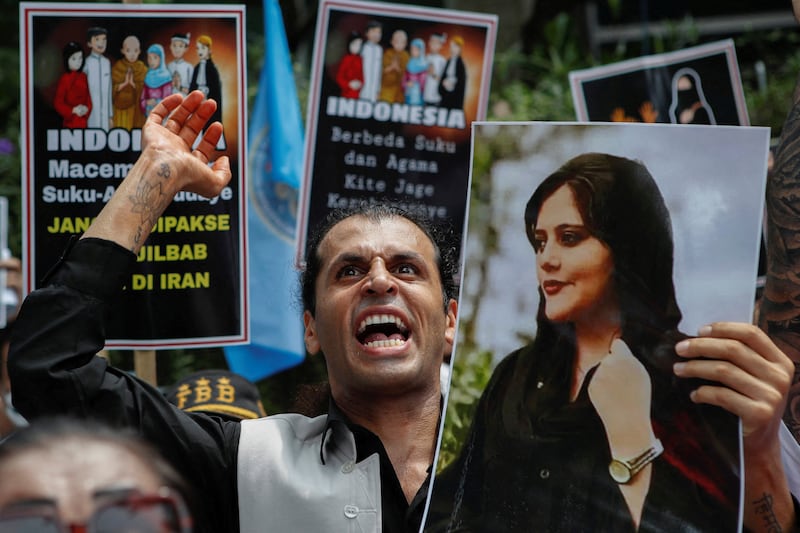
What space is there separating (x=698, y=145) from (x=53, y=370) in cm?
125

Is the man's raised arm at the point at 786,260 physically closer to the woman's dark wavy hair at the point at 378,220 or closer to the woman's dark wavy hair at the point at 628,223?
the woman's dark wavy hair at the point at 628,223

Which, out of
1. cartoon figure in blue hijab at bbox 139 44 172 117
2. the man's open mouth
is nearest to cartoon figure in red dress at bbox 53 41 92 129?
cartoon figure in blue hijab at bbox 139 44 172 117

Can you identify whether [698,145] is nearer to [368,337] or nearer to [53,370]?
[368,337]

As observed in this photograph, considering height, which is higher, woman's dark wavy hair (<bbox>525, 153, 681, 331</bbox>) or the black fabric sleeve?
woman's dark wavy hair (<bbox>525, 153, 681, 331</bbox>)

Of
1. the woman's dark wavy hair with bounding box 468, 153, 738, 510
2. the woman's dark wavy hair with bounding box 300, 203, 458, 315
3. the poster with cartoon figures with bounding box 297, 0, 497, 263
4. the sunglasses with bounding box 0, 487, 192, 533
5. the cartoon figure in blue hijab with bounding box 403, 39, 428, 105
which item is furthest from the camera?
the cartoon figure in blue hijab with bounding box 403, 39, 428, 105

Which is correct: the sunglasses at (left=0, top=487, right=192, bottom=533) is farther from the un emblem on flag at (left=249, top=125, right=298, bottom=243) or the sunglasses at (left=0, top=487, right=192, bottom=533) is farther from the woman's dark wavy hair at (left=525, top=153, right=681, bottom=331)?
the un emblem on flag at (left=249, top=125, right=298, bottom=243)

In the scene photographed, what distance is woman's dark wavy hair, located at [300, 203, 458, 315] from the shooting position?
8.69 feet

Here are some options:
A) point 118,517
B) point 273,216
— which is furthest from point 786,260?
point 273,216

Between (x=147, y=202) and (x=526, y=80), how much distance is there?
21.2ft

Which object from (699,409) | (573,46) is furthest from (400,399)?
(573,46)

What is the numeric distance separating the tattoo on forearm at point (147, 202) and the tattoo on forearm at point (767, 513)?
1.27 meters

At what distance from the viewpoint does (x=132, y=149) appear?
142 inches

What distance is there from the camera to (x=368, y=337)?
240 centimetres

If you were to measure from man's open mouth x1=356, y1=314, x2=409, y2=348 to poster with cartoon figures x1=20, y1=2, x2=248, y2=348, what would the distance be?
129 centimetres
